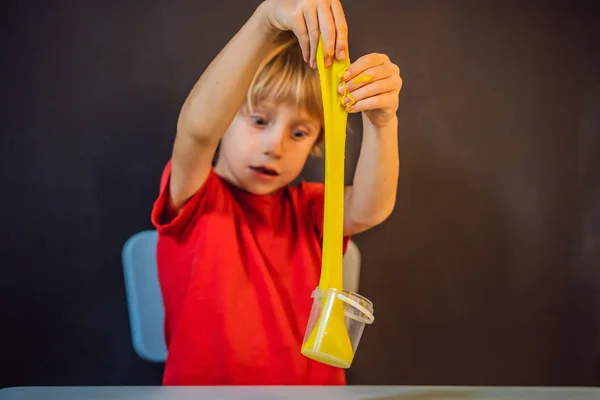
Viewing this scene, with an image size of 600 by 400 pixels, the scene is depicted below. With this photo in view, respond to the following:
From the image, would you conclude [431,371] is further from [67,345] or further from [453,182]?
[67,345]

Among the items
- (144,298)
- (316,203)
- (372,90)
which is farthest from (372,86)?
(144,298)

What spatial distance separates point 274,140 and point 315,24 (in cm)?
19

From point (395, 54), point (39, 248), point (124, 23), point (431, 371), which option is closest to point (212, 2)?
point (124, 23)

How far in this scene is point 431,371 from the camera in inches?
32.1

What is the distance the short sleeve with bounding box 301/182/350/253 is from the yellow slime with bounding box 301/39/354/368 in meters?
0.23

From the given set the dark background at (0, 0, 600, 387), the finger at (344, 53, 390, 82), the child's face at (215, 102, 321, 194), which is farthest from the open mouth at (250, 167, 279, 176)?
the finger at (344, 53, 390, 82)

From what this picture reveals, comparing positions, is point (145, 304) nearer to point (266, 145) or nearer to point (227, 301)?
point (227, 301)

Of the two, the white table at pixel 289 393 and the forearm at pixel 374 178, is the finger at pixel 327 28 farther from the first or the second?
the white table at pixel 289 393

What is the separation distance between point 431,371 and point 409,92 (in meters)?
0.37

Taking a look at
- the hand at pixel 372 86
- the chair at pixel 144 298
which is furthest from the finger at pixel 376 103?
the chair at pixel 144 298

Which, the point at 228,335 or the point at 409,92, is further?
the point at 409,92

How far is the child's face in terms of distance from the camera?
686 mm

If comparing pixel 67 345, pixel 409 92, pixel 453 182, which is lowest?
pixel 67 345

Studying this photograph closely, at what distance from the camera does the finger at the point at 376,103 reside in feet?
1.74
